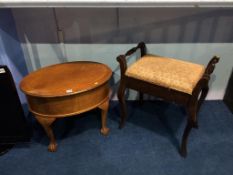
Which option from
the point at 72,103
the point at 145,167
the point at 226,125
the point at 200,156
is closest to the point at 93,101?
the point at 72,103

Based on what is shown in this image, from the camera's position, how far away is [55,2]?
113 cm

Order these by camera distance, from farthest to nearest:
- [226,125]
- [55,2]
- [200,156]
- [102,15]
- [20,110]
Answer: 1. [226,125]
2. [102,15]
3. [200,156]
4. [20,110]
5. [55,2]

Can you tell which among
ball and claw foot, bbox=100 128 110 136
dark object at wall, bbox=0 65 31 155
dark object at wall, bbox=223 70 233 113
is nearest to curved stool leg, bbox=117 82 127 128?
ball and claw foot, bbox=100 128 110 136

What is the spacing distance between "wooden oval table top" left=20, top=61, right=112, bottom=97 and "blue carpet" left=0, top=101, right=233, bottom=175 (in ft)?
1.57

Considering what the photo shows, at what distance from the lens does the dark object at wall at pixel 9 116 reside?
3.79 ft

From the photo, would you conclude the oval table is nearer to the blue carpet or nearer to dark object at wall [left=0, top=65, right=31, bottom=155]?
dark object at wall [left=0, top=65, right=31, bottom=155]

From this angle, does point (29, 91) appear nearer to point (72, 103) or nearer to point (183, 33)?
point (72, 103)

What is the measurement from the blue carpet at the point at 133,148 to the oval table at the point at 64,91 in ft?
0.56

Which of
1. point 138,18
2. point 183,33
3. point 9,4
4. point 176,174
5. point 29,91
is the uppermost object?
point 9,4

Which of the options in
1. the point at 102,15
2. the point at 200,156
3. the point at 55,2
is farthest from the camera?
the point at 102,15

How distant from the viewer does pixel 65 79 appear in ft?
4.23

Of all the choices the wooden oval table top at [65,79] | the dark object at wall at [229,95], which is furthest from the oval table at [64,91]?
the dark object at wall at [229,95]

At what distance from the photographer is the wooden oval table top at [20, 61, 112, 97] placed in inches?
46.4

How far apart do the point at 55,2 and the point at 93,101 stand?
598mm
